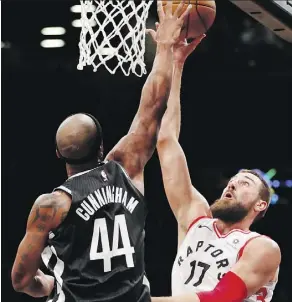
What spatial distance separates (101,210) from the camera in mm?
2973

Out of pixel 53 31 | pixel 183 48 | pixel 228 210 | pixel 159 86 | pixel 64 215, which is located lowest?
pixel 228 210

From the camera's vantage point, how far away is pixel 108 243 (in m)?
2.96

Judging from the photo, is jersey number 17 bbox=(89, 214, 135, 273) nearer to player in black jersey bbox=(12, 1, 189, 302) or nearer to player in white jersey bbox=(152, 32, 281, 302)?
player in black jersey bbox=(12, 1, 189, 302)

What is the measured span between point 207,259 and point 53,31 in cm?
649

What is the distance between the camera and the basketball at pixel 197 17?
4.14 metres

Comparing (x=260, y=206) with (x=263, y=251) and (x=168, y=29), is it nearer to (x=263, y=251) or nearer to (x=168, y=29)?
(x=263, y=251)

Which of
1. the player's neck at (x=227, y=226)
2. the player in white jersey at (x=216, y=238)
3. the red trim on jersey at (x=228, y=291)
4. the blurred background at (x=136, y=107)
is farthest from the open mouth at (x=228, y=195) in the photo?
the blurred background at (x=136, y=107)

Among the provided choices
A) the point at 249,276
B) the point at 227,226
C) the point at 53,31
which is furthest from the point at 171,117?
the point at 53,31

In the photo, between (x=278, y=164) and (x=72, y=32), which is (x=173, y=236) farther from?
(x=72, y=32)

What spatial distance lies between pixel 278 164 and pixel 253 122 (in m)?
0.64

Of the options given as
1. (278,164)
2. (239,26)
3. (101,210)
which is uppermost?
(239,26)

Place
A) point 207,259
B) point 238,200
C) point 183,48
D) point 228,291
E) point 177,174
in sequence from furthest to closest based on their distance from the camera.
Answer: point 177,174 < point 238,200 < point 183,48 < point 207,259 < point 228,291

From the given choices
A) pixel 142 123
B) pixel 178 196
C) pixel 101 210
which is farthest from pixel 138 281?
pixel 178 196

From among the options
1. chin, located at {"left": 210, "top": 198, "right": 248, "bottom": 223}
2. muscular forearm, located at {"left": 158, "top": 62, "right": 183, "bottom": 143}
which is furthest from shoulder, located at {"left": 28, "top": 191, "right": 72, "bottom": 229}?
muscular forearm, located at {"left": 158, "top": 62, "right": 183, "bottom": 143}
